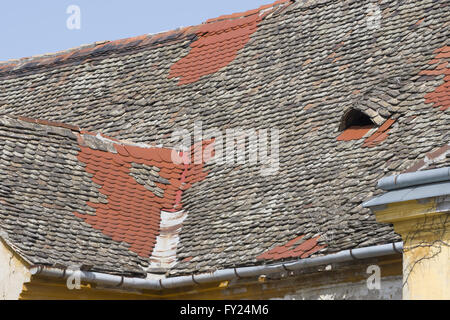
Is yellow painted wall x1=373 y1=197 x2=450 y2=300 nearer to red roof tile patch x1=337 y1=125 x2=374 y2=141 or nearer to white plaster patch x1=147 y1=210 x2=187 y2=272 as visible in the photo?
red roof tile patch x1=337 y1=125 x2=374 y2=141

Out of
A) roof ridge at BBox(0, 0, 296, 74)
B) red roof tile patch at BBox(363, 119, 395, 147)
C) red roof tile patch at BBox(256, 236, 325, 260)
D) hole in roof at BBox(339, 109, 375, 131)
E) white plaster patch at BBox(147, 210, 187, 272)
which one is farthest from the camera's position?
roof ridge at BBox(0, 0, 296, 74)

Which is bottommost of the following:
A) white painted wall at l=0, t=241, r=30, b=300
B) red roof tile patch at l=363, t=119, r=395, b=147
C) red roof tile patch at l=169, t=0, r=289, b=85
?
white painted wall at l=0, t=241, r=30, b=300

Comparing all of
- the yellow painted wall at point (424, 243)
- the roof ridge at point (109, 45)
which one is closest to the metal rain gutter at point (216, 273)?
the yellow painted wall at point (424, 243)

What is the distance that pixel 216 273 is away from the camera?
1401 centimetres

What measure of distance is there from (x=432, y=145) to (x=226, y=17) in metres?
7.99

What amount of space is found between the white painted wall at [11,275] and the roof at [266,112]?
0.21m

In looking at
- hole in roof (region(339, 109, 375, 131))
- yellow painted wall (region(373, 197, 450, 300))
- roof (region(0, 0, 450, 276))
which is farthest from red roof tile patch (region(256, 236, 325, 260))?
hole in roof (region(339, 109, 375, 131))

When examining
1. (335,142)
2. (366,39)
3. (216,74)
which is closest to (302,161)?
(335,142)

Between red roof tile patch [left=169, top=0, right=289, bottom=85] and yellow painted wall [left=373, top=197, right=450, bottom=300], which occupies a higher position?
red roof tile patch [left=169, top=0, right=289, bottom=85]

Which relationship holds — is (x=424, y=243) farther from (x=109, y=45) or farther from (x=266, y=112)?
(x=109, y=45)

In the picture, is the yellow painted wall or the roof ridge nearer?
the yellow painted wall

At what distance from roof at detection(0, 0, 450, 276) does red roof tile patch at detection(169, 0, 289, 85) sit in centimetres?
4

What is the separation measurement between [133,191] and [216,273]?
2.83m

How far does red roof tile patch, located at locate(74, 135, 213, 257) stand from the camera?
15398mm
